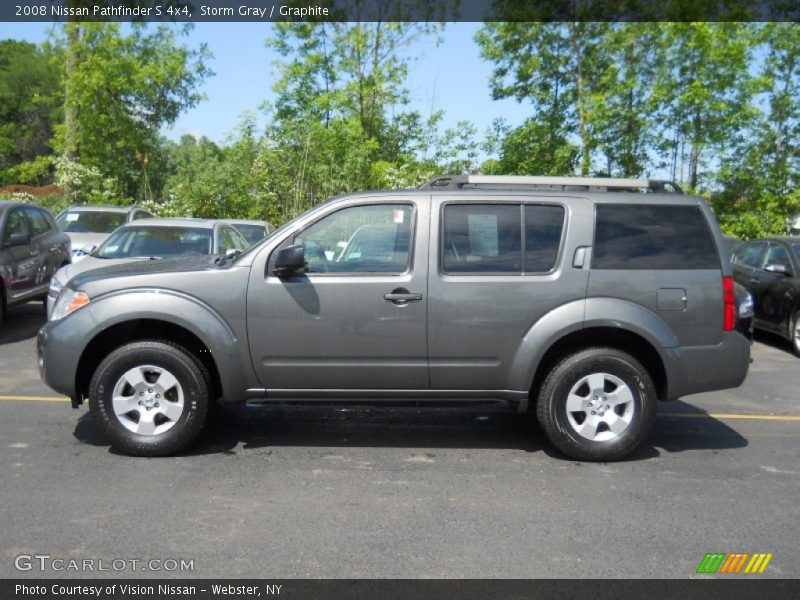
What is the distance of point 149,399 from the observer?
5.55m

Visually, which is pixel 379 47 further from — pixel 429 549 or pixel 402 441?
pixel 429 549

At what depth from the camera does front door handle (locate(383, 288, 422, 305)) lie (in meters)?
5.52

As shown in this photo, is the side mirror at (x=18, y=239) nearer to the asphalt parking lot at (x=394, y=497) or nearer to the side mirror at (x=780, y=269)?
the asphalt parking lot at (x=394, y=497)

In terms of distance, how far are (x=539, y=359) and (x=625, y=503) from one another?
117cm

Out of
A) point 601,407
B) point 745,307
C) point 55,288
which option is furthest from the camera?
point 55,288

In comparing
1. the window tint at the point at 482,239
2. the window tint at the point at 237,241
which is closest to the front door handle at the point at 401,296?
the window tint at the point at 482,239

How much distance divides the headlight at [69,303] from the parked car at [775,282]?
9.16 m

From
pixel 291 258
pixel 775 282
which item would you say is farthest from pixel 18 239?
pixel 775 282

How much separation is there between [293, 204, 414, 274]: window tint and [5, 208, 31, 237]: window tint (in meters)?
6.92

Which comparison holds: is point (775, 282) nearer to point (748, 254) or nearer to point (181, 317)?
point (748, 254)

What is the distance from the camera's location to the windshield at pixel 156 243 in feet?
33.0

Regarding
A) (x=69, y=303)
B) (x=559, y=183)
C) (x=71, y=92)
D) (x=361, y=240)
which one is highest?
(x=71, y=92)

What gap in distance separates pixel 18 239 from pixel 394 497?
7.98 metres

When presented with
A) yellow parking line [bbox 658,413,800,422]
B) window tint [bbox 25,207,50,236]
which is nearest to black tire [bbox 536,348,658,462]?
yellow parking line [bbox 658,413,800,422]
